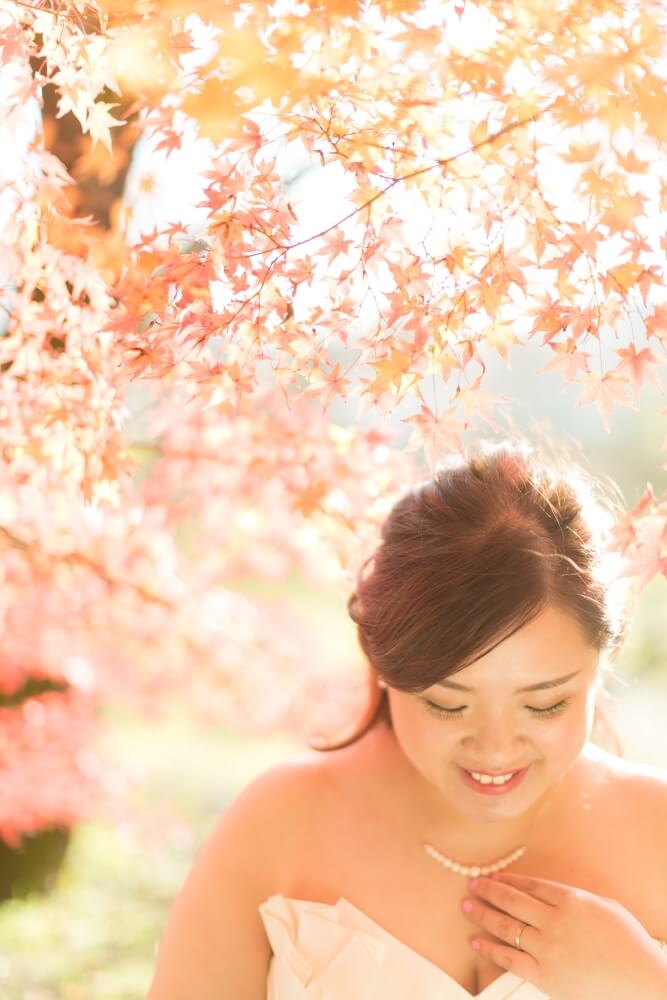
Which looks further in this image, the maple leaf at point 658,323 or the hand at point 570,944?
the hand at point 570,944

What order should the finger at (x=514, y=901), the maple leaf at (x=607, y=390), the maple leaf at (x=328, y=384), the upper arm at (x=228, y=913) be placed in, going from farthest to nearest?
the upper arm at (x=228, y=913) < the finger at (x=514, y=901) < the maple leaf at (x=328, y=384) < the maple leaf at (x=607, y=390)

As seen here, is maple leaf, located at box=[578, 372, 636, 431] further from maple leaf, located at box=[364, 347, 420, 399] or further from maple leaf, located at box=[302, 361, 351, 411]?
maple leaf, located at box=[302, 361, 351, 411]

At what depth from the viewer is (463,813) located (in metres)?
1.96

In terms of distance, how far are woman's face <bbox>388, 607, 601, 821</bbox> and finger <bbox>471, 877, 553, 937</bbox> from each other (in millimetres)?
192

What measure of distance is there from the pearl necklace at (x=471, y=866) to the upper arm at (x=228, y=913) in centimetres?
29

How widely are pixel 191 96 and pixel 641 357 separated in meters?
0.72

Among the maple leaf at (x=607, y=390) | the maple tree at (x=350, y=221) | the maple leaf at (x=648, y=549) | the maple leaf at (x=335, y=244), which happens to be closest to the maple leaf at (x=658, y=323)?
the maple tree at (x=350, y=221)

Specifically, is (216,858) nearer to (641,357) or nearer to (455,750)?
(455,750)

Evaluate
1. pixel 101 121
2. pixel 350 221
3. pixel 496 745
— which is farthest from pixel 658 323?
pixel 101 121

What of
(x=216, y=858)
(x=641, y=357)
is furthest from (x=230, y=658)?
(x=641, y=357)

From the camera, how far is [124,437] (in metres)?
2.20

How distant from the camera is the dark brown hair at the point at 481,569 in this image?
71.3 inches

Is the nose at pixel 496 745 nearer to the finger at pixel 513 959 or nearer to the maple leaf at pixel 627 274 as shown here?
the finger at pixel 513 959

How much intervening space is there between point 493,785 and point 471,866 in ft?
1.14
